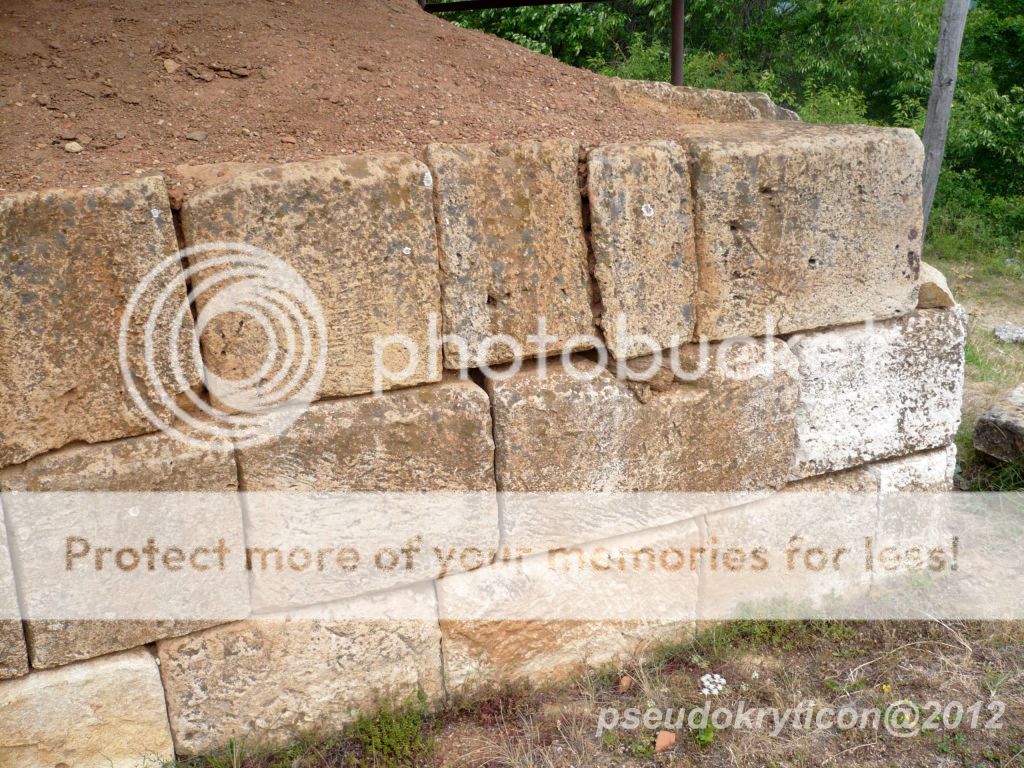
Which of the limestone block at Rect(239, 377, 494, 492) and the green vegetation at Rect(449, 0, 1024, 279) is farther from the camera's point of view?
the green vegetation at Rect(449, 0, 1024, 279)

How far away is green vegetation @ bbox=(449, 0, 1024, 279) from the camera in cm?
1005

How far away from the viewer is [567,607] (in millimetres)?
3293

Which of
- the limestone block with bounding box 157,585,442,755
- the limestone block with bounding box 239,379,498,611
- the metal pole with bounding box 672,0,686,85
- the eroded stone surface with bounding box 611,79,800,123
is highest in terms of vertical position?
the metal pole with bounding box 672,0,686,85

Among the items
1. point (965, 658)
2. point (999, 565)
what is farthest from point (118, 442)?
point (999, 565)

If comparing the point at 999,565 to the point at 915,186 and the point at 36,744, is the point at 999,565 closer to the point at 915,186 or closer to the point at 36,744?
the point at 915,186

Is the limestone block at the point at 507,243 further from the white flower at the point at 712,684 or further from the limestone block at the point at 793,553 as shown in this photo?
the white flower at the point at 712,684

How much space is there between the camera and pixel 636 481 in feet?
10.6

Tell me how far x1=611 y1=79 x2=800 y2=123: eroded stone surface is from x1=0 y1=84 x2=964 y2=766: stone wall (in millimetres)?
132

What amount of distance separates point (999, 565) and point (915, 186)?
1.74 m

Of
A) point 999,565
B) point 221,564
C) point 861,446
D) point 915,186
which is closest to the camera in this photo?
point 221,564

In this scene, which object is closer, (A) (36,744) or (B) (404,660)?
(A) (36,744)

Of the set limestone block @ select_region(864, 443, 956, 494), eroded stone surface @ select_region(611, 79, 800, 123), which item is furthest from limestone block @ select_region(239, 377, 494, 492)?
limestone block @ select_region(864, 443, 956, 494)

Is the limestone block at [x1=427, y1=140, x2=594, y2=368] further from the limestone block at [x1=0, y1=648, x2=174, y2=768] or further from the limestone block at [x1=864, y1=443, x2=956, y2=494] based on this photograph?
the limestone block at [x1=864, y1=443, x2=956, y2=494]

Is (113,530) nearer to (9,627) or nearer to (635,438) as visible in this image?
(9,627)
